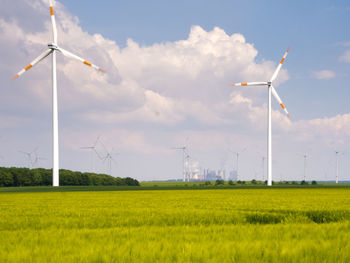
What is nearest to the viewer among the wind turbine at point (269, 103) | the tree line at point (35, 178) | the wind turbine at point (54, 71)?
the wind turbine at point (54, 71)

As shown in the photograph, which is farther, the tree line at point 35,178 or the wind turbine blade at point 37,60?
the tree line at point 35,178

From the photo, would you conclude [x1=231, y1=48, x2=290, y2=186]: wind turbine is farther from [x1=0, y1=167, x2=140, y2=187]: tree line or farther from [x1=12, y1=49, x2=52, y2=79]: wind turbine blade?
[x1=0, y1=167, x2=140, y2=187]: tree line

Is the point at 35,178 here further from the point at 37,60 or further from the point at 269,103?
the point at 269,103

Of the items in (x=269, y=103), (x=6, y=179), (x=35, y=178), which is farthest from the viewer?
(x=35, y=178)

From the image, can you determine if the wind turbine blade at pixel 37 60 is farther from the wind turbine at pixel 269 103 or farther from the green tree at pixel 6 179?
the green tree at pixel 6 179

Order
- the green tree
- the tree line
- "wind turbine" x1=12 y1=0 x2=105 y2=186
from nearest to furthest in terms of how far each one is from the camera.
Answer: "wind turbine" x1=12 y1=0 x2=105 y2=186
the green tree
the tree line

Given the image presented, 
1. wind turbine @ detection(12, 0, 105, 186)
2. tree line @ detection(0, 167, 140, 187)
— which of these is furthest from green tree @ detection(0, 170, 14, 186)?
wind turbine @ detection(12, 0, 105, 186)

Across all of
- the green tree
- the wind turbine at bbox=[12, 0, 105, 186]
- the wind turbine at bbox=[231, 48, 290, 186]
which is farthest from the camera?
the green tree

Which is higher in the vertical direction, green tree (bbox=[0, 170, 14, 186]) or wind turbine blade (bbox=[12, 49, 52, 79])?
wind turbine blade (bbox=[12, 49, 52, 79])

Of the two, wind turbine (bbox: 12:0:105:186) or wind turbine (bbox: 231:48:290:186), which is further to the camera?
wind turbine (bbox: 231:48:290:186)

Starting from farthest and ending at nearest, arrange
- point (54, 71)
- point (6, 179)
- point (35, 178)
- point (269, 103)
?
point (35, 178) < point (6, 179) < point (269, 103) < point (54, 71)

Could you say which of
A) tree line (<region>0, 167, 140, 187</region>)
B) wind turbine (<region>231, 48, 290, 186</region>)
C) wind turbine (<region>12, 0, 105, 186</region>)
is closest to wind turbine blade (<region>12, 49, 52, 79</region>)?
wind turbine (<region>12, 0, 105, 186</region>)

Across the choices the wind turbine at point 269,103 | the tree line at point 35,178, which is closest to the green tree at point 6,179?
the tree line at point 35,178

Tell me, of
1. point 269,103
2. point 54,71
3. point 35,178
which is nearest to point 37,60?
point 54,71
